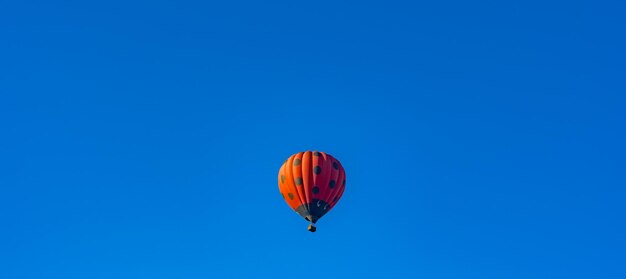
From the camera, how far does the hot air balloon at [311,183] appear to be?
226 ft

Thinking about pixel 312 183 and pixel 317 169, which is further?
pixel 317 169

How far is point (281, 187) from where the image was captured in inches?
2805

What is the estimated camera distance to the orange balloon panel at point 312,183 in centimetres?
6881

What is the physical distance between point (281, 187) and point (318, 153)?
4456 millimetres

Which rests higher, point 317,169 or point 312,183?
point 317,169

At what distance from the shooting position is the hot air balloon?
226ft

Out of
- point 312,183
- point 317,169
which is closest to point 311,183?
point 312,183

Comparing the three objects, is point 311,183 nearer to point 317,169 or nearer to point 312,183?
point 312,183

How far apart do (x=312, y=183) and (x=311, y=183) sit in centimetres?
8

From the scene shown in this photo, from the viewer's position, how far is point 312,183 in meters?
68.7

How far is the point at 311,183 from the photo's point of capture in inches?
2704

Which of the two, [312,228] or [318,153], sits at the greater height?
[318,153]

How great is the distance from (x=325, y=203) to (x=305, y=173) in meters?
3.12

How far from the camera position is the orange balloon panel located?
68.8 metres
